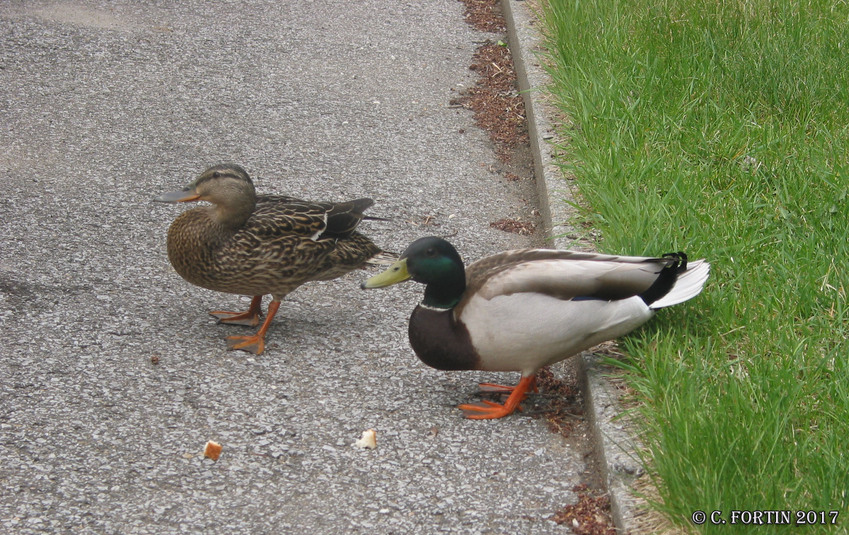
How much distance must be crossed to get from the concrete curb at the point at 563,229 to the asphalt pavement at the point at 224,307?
0.65 ft

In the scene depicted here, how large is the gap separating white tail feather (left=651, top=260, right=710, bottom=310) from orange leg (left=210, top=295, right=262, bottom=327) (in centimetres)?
191

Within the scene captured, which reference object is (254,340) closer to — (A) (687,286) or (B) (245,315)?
(B) (245,315)

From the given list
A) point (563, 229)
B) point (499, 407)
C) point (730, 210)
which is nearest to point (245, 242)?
point (499, 407)

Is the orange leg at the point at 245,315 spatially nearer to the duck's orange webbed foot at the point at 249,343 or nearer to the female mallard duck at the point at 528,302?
the duck's orange webbed foot at the point at 249,343

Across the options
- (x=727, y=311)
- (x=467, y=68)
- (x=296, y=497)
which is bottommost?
(x=467, y=68)

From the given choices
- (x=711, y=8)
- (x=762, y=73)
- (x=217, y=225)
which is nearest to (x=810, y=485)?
(x=217, y=225)

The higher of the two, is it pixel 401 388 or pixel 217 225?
pixel 217 225

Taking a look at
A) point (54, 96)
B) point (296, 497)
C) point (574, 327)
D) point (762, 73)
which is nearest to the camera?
point (296, 497)

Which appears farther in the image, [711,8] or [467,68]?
[467,68]

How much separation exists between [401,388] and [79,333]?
1453 millimetres

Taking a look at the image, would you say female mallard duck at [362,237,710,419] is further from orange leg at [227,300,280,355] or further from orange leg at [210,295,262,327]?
orange leg at [210,295,262,327]

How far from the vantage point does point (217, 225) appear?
14.0 ft

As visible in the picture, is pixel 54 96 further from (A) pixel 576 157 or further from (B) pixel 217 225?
(A) pixel 576 157

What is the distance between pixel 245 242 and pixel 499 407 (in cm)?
134
